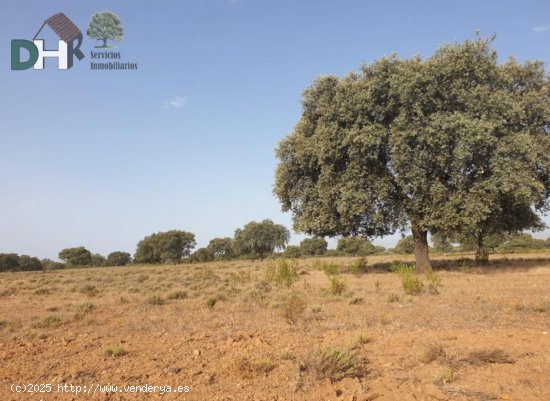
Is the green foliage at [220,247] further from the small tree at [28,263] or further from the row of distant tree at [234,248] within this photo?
the small tree at [28,263]

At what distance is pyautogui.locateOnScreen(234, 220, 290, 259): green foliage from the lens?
3474 inches

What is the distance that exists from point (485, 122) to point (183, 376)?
1769 cm

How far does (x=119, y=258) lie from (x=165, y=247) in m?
28.0

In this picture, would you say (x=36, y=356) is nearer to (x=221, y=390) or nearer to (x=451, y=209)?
(x=221, y=390)

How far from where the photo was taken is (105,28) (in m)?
19.3

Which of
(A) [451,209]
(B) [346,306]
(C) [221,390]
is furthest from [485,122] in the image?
(C) [221,390]

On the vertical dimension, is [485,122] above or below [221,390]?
→ above

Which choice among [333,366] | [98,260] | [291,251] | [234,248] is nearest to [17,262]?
[98,260]

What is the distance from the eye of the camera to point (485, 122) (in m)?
18.7

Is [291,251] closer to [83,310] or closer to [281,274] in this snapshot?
[281,274]

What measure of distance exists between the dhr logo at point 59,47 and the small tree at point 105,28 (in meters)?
0.65

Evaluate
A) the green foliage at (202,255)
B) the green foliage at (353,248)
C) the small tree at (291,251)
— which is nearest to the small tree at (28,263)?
the green foliage at (202,255)

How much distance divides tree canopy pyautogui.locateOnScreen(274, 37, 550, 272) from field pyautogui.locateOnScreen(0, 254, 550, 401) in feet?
21.7

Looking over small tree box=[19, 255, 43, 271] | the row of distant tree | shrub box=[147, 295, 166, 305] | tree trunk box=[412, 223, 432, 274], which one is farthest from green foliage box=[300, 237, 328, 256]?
shrub box=[147, 295, 166, 305]
